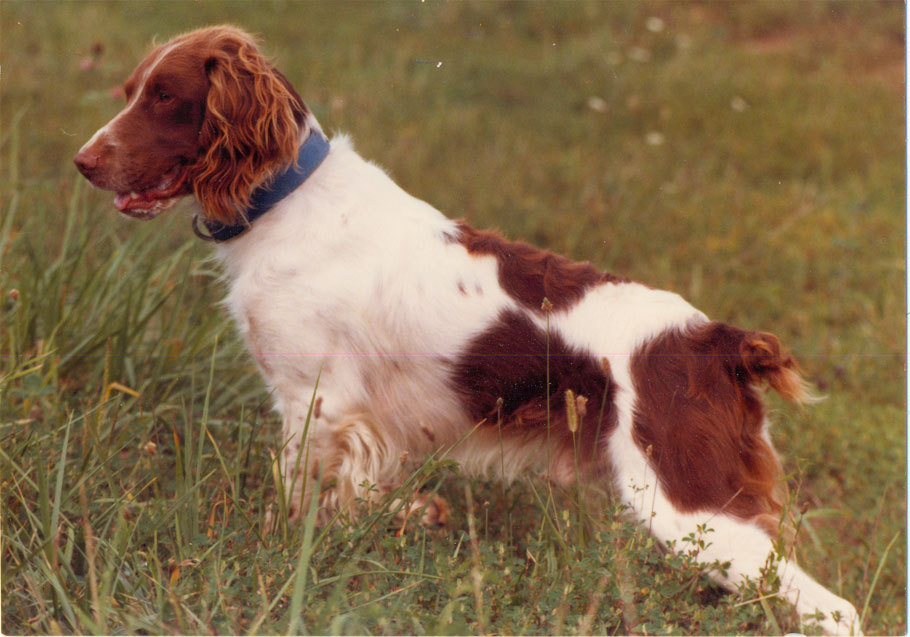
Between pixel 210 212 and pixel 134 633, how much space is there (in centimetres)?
117

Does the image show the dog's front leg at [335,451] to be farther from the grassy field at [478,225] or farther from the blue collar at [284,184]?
the blue collar at [284,184]

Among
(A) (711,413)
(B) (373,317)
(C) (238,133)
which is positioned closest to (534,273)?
(B) (373,317)

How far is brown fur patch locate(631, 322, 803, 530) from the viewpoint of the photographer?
249cm

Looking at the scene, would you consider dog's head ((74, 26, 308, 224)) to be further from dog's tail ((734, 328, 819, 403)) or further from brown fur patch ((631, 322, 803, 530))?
dog's tail ((734, 328, 819, 403))

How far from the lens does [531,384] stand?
2.63 meters

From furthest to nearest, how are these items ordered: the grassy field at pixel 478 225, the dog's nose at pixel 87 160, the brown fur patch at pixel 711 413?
the dog's nose at pixel 87 160
the brown fur patch at pixel 711 413
the grassy field at pixel 478 225

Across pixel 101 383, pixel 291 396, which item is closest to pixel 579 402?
pixel 291 396

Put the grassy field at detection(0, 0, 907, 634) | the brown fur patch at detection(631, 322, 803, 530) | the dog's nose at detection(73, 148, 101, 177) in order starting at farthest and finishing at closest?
1. the dog's nose at detection(73, 148, 101, 177)
2. the brown fur patch at detection(631, 322, 803, 530)
3. the grassy field at detection(0, 0, 907, 634)

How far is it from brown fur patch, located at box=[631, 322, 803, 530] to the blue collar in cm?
109

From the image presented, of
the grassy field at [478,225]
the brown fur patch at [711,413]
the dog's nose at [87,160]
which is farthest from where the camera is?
the dog's nose at [87,160]

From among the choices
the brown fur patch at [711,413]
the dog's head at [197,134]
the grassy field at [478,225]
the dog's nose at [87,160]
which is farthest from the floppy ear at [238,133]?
the brown fur patch at [711,413]

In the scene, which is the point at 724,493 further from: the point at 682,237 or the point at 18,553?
the point at 682,237

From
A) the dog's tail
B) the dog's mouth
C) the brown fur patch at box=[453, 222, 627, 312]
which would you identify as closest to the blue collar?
the dog's mouth

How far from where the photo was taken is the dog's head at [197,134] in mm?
2639
